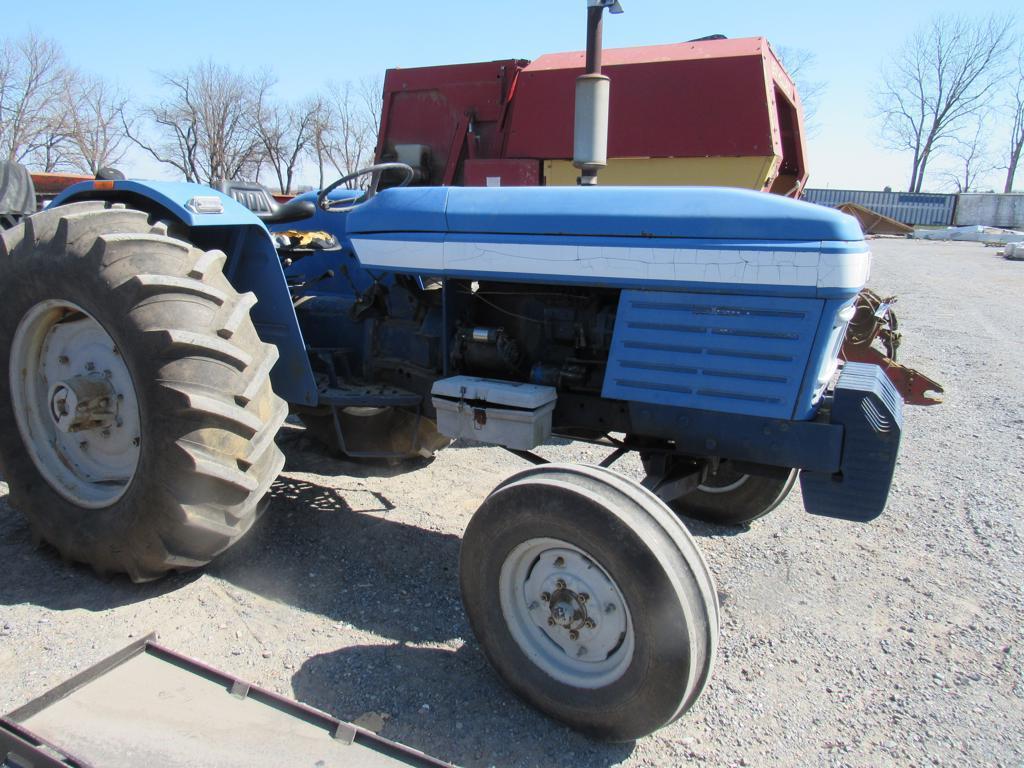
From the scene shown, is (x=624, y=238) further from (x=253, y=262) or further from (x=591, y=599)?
(x=253, y=262)

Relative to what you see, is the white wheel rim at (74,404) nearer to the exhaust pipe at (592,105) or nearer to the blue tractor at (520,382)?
the blue tractor at (520,382)

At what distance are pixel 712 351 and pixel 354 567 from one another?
5.48ft

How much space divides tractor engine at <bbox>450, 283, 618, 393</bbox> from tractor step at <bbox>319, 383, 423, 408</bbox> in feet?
1.00

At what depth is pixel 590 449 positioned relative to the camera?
15.3 ft

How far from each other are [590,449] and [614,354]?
2.20m

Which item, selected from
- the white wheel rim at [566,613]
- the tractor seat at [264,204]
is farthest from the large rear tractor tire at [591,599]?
the tractor seat at [264,204]

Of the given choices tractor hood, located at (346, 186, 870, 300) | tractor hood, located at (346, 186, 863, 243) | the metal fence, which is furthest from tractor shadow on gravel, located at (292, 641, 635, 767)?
the metal fence

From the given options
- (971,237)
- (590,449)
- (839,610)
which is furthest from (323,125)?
(839,610)

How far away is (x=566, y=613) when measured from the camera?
7.09ft

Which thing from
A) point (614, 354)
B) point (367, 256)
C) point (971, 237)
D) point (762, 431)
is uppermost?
point (367, 256)

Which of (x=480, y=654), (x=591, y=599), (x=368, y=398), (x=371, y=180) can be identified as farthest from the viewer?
(x=371, y=180)

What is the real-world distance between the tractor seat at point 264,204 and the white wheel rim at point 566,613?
7.83ft

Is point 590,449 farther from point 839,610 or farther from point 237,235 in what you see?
point 237,235

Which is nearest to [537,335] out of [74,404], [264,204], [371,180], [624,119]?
[371,180]
